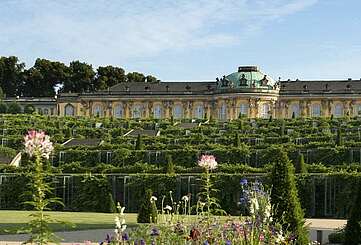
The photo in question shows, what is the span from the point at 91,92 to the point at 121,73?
8.13 meters

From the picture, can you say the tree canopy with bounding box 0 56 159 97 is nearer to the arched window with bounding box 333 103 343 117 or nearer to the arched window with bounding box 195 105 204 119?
the arched window with bounding box 195 105 204 119

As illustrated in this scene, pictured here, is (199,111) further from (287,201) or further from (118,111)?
(287,201)

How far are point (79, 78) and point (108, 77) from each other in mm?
3987

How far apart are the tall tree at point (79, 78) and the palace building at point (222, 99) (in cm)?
478

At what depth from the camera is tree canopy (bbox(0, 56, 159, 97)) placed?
3570 inches

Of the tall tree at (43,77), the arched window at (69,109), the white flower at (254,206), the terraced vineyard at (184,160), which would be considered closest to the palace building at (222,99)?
the arched window at (69,109)

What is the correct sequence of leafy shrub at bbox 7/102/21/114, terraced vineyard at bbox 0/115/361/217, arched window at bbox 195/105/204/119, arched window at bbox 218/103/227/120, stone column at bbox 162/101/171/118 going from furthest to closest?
stone column at bbox 162/101/171/118 → arched window at bbox 195/105/204/119 → arched window at bbox 218/103/227/120 → leafy shrub at bbox 7/102/21/114 → terraced vineyard at bbox 0/115/361/217

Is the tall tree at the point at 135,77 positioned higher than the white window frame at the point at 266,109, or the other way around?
the tall tree at the point at 135,77

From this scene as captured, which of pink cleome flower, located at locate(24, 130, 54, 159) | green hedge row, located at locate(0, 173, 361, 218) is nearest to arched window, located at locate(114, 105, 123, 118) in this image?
green hedge row, located at locate(0, 173, 361, 218)

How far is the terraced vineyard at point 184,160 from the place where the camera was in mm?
24516

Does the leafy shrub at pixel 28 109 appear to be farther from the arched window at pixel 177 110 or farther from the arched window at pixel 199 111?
the arched window at pixel 199 111

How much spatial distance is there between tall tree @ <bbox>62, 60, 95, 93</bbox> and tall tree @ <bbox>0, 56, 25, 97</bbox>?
6019 millimetres

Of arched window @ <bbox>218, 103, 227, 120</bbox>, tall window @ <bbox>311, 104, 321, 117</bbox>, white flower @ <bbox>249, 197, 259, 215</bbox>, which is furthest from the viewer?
tall window @ <bbox>311, 104, 321, 117</bbox>

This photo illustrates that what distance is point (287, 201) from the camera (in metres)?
10.8
